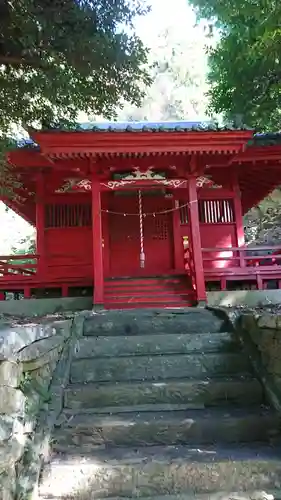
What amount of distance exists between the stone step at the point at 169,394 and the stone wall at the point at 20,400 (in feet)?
1.22

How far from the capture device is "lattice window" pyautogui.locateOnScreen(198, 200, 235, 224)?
33.2 ft

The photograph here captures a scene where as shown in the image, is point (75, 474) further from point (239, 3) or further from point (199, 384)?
point (239, 3)

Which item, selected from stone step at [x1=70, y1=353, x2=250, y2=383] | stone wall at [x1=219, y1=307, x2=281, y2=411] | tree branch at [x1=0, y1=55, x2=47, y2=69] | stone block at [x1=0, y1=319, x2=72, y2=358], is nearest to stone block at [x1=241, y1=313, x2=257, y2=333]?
stone wall at [x1=219, y1=307, x2=281, y2=411]

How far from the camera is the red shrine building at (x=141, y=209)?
7.50 m

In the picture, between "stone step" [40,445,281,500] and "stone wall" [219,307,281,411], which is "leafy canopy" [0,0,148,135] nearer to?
"stone wall" [219,307,281,411]

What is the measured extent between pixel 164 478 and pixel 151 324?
2.52 meters

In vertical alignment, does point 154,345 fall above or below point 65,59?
below

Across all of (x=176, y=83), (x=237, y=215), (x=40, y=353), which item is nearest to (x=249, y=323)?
(x=40, y=353)

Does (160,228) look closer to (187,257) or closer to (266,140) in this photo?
(187,257)

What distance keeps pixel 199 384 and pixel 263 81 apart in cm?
876

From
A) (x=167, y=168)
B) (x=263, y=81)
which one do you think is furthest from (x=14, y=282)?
(x=263, y=81)

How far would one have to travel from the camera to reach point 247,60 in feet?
31.0

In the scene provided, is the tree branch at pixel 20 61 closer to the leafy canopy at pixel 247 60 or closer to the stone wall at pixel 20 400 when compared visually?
the leafy canopy at pixel 247 60

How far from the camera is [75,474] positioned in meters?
2.73
